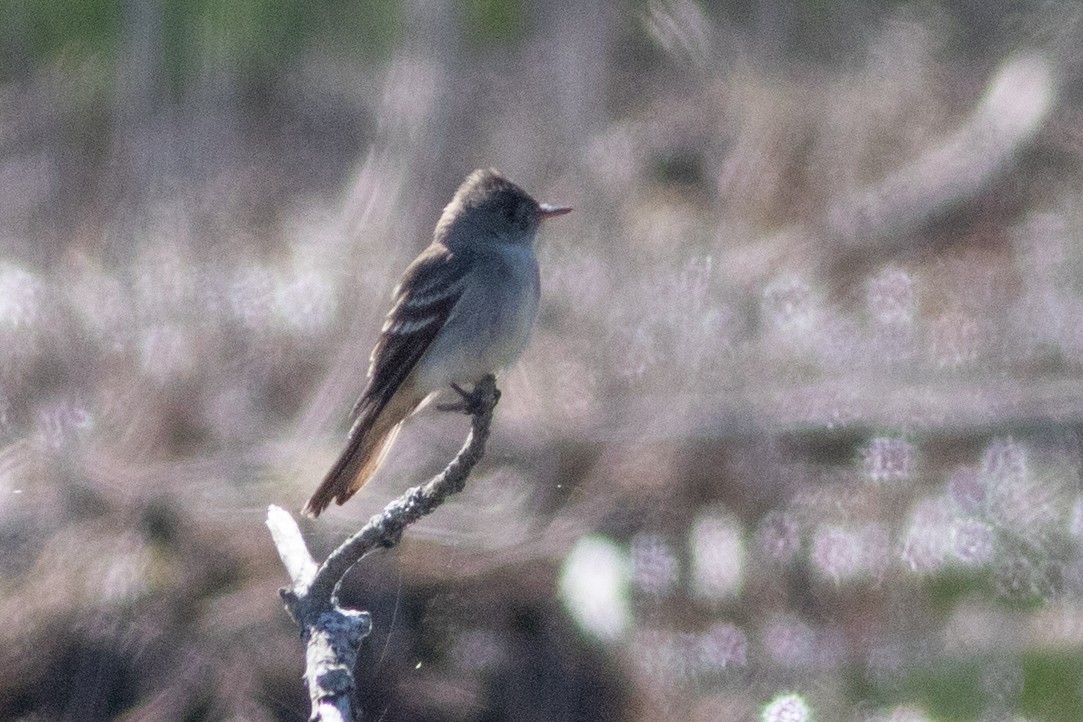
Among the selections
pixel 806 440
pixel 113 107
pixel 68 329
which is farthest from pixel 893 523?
pixel 113 107

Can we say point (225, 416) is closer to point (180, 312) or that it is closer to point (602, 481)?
point (180, 312)

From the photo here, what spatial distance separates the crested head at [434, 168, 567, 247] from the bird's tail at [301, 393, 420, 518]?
0.19 metres

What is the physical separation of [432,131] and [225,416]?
0.60 m

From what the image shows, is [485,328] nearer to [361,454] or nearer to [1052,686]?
[361,454]

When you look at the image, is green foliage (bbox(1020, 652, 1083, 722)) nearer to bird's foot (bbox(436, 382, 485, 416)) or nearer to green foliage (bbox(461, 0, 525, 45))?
bird's foot (bbox(436, 382, 485, 416))

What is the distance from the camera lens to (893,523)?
5.95ft

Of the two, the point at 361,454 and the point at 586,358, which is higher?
the point at 361,454

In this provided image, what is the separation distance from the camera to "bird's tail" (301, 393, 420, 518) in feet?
3.90

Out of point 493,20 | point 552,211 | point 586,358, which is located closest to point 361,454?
point 552,211

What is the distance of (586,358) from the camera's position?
1841mm

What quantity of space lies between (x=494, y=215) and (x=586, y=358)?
0.45 m

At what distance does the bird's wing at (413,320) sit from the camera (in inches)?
50.8

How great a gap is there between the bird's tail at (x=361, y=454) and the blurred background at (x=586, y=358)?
0.68 ft

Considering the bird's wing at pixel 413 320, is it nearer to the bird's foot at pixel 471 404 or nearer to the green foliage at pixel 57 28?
the bird's foot at pixel 471 404
